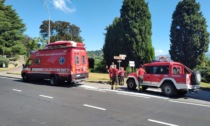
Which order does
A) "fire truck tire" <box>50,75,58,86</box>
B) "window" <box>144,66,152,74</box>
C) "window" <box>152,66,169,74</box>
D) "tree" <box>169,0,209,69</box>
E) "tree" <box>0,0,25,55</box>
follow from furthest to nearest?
"tree" <box>0,0,25,55</box> → "tree" <box>169,0,209,69</box> → "fire truck tire" <box>50,75,58,86</box> → "window" <box>144,66,152,74</box> → "window" <box>152,66,169,74</box>

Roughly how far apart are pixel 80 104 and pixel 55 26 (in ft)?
215

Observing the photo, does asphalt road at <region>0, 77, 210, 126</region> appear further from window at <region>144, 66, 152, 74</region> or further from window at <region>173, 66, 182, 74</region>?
window at <region>144, 66, 152, 74</region>

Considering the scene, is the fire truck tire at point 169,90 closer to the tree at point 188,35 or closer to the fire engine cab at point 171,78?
the fire engine cab at point 171,78

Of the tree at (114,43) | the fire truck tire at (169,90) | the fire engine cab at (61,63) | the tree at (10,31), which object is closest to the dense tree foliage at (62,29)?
the tree at (10,31)

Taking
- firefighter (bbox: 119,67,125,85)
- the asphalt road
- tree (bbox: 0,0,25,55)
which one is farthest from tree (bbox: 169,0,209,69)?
tree (bbox: 0,0,25,55)

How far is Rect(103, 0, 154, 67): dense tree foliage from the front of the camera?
100 feet

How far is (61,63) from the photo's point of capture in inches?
668

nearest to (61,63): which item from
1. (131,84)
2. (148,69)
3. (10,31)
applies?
(131,84)

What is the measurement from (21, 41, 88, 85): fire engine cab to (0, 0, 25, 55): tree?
28478 mm

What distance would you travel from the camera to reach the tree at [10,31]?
144 ft

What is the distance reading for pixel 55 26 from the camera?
72625 millimetres

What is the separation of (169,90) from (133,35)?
18505mm

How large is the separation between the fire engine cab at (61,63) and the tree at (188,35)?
63.8ft

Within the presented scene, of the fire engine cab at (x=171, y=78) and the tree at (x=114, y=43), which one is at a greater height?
the tree at (x=114, y=43)
